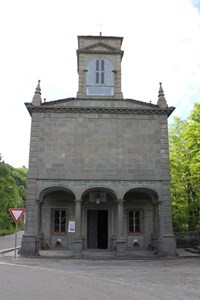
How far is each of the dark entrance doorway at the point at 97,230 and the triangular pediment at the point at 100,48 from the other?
1093 cm

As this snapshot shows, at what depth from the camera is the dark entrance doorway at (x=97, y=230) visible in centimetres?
2092

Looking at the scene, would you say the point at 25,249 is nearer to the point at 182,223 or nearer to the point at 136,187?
the point at 136,187

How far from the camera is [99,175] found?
1931cm

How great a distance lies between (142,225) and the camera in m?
20.7

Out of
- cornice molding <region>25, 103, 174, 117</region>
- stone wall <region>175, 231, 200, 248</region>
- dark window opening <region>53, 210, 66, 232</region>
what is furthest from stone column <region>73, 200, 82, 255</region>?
stone wall <region>175, 231, 200, 248</region>

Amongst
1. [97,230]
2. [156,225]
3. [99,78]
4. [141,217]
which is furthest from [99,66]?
[156,225]

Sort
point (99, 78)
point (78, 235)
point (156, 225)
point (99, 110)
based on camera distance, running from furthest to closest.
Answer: point (99, 78) < point (99, 110) < point (156, 225) < point (78, 235)

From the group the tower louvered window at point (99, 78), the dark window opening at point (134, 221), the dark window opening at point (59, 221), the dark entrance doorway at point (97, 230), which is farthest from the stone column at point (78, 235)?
the tower louvered window at point (99, 78)

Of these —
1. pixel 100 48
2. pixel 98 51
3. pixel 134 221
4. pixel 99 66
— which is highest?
pixel 100 48

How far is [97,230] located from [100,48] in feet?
40.7

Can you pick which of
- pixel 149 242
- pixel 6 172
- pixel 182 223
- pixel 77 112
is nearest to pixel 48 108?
pixel 77 112

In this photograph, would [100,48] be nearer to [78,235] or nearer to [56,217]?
[56,217]

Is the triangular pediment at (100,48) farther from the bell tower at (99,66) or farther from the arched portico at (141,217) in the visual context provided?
the arched portico at (141,217)

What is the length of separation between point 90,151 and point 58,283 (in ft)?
36.6
